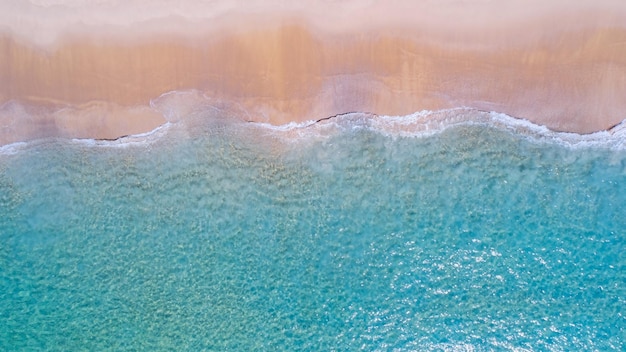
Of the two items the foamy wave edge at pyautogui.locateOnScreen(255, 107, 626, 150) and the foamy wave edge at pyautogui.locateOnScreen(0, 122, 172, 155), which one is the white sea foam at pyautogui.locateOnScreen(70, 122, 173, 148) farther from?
the foamy wave edge at pyautogui.locateOnScreen(255, 107, 626, 150)

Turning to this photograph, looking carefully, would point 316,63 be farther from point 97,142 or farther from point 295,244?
point 97,142

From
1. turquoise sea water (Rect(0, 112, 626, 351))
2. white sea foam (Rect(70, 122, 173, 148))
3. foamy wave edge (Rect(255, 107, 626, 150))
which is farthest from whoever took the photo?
white sea foam (Rect(70, 122, 173, 148))

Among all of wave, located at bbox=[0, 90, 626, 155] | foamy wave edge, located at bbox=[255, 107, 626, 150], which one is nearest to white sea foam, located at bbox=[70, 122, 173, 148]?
wave, located at bbox=[0, 90, 626, 155]

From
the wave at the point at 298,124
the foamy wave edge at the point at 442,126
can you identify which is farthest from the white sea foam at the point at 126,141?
the foamy wave edge at the point at 442,126

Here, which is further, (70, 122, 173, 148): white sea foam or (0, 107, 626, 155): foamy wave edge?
(70, 122, 173, 148): white sea foam

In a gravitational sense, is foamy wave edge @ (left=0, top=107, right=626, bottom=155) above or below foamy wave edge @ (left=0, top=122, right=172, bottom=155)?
above

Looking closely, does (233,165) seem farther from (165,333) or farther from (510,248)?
(510,248)

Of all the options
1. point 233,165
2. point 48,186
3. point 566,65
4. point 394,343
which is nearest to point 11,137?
point 48,186
